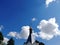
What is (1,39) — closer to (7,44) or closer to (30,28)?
(7,44)

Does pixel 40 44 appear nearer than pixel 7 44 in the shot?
No

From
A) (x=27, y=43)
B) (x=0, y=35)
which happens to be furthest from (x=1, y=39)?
(x=27, y=43)

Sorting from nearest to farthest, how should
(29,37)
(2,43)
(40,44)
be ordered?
(2,43) → (29,37) → (40,44)

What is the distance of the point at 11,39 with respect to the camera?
127 meters

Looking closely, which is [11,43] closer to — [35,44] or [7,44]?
[7,44]

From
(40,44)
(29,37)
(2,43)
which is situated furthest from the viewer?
(40,44)

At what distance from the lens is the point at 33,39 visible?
422 feet

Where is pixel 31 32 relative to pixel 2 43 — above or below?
above

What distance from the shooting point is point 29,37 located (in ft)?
423

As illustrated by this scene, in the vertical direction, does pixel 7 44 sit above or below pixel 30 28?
below

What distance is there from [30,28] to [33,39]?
629 cm

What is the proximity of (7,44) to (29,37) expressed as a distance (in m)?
12.8

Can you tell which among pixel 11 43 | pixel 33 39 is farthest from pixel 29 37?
pixel 11 43

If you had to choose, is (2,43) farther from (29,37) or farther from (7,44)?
(29,37)
